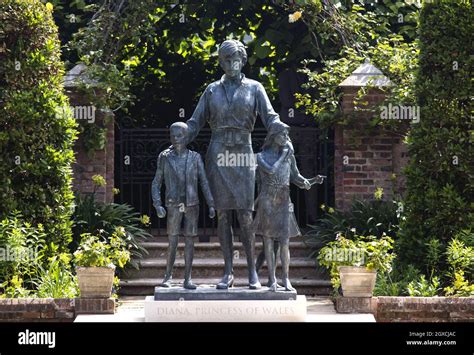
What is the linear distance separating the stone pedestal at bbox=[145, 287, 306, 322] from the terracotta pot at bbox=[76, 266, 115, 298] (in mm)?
740

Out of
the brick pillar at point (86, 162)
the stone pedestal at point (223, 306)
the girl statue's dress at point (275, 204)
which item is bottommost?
the stone pedestal at point (223, 306)

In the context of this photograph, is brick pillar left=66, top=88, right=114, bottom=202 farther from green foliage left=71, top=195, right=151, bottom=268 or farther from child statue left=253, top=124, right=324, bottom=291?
child statue left=253, top=124, right=324, bottom=291

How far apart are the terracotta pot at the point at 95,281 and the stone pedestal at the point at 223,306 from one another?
2.43ft

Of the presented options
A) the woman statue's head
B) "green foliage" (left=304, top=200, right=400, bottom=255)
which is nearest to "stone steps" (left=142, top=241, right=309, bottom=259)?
"green foliage" (left=304, top=200, right=400, bottom=255)

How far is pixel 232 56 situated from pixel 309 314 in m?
2.58

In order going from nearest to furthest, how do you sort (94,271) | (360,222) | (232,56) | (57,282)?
1. (232,56)
2. (94,271)
3. (57,282)
4. (360,222)

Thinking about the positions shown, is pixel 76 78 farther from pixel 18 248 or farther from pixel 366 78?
pixel 366 78

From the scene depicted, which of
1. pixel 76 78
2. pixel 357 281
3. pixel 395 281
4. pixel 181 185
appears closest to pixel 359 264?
pixel 357 281

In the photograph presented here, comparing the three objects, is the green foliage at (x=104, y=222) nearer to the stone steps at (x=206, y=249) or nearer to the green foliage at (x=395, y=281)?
the stone steps at (x=206, y=249)

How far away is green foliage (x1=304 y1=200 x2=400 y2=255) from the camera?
13.4 metres

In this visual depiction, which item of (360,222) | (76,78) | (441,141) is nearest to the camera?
(441,141)

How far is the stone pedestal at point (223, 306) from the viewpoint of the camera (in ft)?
34.2

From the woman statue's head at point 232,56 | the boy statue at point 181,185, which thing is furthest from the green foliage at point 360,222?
the woman statue's head at point 232,56

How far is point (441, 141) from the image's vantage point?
12578 millimetres
